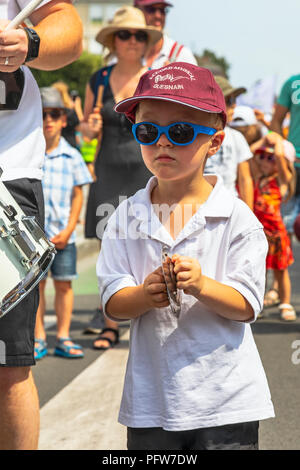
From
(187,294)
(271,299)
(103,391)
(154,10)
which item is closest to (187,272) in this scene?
(187,294)

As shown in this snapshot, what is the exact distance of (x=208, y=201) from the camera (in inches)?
98.3

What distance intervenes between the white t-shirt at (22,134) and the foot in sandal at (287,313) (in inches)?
176

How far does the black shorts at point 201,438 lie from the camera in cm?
239

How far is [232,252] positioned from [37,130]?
82 cm

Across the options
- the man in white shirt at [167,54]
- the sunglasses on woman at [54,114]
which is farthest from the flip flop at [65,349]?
the man in white shirt at [167,54]

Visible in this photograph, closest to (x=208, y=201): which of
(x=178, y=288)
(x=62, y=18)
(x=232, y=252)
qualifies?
(x=232, y=252)

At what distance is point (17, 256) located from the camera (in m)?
2.27

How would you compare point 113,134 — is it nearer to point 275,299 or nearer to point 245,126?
point 245,126

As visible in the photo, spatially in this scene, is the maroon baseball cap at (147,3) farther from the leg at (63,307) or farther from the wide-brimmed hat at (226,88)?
the leg at (63,307)

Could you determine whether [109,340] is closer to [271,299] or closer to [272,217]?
[272,217]

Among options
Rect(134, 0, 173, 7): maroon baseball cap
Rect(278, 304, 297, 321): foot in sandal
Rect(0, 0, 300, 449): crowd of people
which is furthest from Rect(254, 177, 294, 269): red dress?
Rect(0, 0, 300, 449): crowd of people

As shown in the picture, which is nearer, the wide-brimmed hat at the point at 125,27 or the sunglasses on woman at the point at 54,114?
the wide-brimmed hat at the point at 125,27

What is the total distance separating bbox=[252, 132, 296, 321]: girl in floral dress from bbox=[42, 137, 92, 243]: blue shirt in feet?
5.58

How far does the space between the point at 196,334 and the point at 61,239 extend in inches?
141
